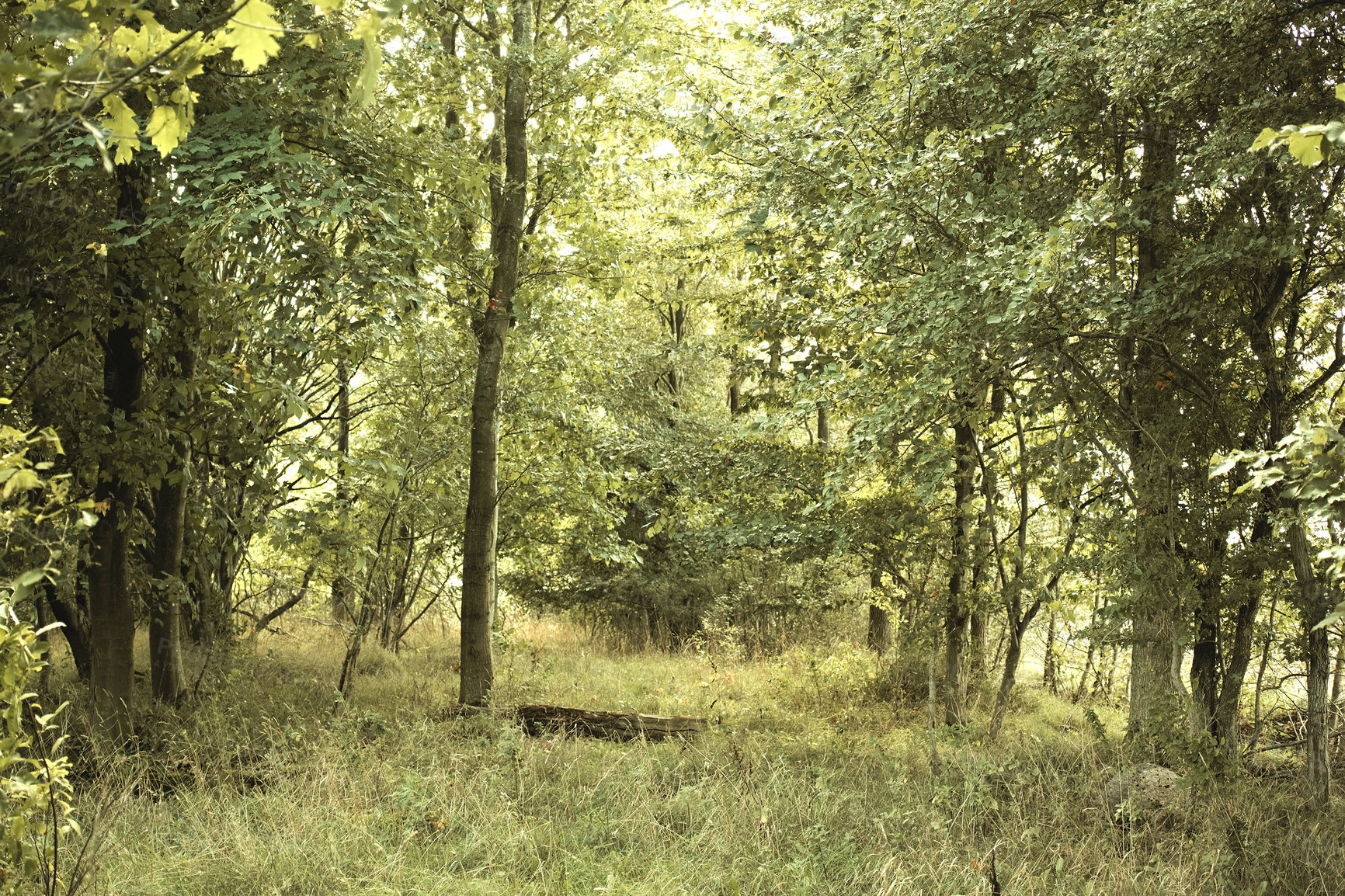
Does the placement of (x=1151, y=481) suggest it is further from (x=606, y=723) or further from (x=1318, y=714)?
(x=606, y=723)

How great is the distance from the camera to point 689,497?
838 centimetres

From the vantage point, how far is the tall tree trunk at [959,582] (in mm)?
6828

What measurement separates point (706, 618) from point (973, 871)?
853 centimetres

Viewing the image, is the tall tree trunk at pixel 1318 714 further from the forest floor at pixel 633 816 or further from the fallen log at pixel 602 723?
the fallen log at pixel 602 723

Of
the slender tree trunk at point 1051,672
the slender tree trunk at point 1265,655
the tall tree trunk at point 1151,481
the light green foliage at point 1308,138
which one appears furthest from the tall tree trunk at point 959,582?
the light green foliage at point 1308,138

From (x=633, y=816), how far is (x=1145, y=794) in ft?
10.6

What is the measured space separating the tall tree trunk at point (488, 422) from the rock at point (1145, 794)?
4684mm

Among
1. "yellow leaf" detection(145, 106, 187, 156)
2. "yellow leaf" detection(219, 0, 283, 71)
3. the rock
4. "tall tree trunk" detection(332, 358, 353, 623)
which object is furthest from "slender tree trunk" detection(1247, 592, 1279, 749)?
"yellow leaf" detection(145, 106, 187, 156)

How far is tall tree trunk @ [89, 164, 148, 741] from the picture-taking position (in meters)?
5.32

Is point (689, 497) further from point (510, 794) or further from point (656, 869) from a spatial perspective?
point (656, 869)

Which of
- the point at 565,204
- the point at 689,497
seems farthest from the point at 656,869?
the point at 565,204

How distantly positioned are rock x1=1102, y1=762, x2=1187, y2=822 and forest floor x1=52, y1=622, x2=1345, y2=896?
96mm

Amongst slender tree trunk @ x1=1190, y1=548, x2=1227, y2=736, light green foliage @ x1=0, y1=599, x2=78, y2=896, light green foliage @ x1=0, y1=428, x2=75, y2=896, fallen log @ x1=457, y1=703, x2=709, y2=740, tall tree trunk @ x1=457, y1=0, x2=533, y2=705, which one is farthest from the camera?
tall tree trunk @ x1=457, y1=0, x2=533, y2=705

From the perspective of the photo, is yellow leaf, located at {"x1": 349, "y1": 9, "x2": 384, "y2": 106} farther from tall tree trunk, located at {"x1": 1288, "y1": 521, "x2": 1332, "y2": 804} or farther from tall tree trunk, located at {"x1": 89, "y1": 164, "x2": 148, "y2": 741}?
tall tree trunk, located at {"x1": 1288, "y1": 521, "x2": 1332, "y2": 804}
